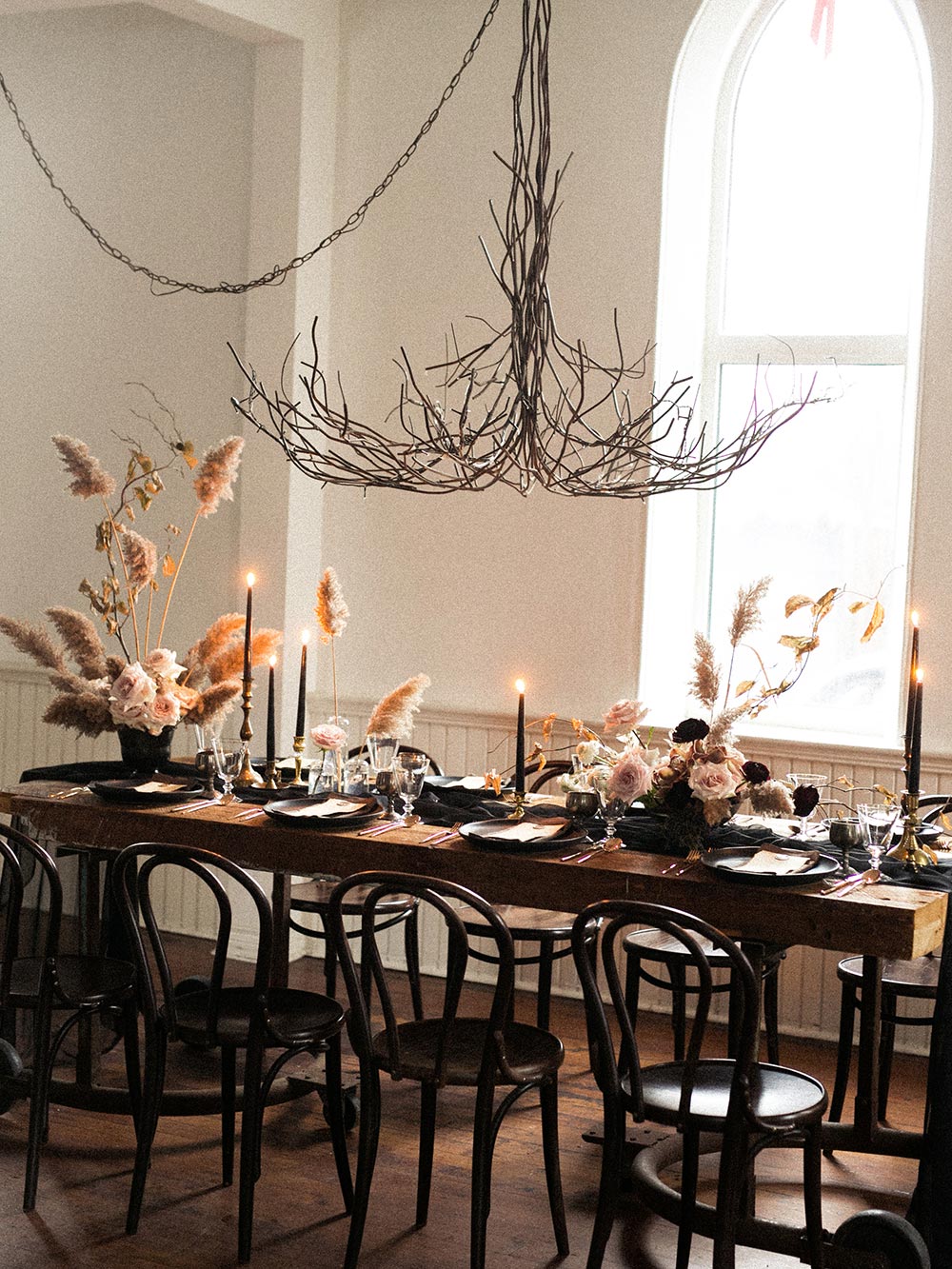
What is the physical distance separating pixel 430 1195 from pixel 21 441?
3738mm

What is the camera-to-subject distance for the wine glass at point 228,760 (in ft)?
13.1

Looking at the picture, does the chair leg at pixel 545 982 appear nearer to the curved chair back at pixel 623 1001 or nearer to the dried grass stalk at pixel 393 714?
the dried grass stalk at pixel 393 714

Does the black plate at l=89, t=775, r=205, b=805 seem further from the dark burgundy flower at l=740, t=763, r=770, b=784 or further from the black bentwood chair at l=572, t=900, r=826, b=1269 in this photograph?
the dark burgundy flower at l=740, t=763, r=770, b=784

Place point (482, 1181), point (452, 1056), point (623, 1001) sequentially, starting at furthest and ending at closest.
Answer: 1. point (452, 1056)
2. point (482, 1181)
3. point (623, 1001)

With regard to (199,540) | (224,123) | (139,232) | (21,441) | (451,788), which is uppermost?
(224,123)

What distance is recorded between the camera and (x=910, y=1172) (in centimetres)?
374

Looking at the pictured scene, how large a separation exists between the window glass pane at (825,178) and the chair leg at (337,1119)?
9.76ft

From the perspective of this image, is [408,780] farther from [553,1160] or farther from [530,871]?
[553,1160]

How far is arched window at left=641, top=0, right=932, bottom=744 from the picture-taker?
4.98m

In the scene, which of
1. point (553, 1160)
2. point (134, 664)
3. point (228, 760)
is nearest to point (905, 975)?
point (553, 1160)

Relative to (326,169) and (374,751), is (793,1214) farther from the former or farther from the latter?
(326,169)

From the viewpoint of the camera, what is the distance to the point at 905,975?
12.5 ft

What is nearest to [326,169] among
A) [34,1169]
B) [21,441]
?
[21,441]

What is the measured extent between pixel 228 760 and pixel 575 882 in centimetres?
118
